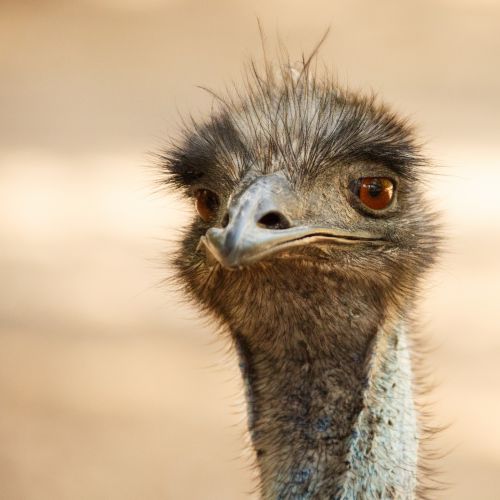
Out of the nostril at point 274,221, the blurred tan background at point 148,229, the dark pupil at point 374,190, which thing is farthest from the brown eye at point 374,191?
the blurred tan background at point 148,229

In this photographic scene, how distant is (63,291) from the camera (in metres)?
5.30

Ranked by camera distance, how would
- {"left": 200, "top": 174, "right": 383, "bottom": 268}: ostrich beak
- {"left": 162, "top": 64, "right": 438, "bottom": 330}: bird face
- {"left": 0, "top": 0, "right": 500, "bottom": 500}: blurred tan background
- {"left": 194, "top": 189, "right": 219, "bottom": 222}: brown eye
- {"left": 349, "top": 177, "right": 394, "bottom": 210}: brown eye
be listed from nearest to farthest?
1. {"left": 200, "top": 174, "right": 383, "bottom": 268}: ostrich beak
2. {"left": 162, "top": 64, "right": 438, "bottom": 330}: bird face
3. {"left": 349, "top": 177, "right": 394, "bottom": 210}: brown eye
4. {"left": 194, "top": 189, "right": 219, "bottom": 222}: brown eye
5. {"left": 0, "top": 0, "right": 500, "bottom": 500}: blurred tan background

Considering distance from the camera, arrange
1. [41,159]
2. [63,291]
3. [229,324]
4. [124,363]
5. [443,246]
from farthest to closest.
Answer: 1. [41,159]
2. [63,291]
3. [124,363]
4. [443,246]
5. [229,324]

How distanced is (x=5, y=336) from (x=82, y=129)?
1.62 m

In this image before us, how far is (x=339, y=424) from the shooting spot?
2.04 metres

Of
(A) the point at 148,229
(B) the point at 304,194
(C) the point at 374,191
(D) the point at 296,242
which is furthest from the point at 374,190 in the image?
(A) the point at 148,229

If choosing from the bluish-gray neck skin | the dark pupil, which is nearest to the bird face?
the dark pupil

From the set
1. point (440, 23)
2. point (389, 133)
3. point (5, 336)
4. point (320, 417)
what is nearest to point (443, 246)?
point (389, 133)

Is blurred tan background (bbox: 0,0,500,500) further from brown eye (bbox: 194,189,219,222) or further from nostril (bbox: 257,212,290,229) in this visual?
nostril (bbox: 257,212,290,229)

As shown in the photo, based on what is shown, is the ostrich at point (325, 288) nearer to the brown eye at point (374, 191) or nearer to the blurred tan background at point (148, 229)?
the brown eye at point (374, 191)

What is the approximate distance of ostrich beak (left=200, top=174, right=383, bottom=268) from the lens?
1.77 metres

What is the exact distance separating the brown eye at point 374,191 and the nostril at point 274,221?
0.63 feet

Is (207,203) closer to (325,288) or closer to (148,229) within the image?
(325,288)

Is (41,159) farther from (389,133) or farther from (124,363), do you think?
(389,133)
